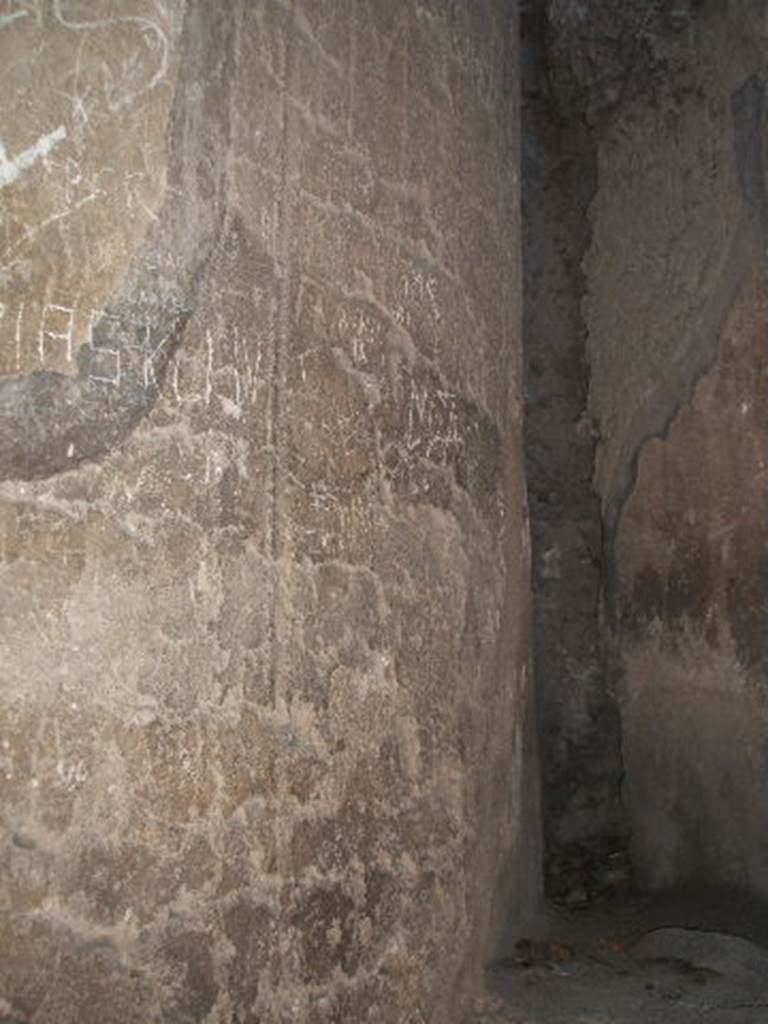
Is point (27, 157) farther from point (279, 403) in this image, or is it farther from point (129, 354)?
point (279, 403)

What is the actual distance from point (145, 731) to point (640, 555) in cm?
214

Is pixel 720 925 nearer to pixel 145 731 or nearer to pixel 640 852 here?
pixel 640 852

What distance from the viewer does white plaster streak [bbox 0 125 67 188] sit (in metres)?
1.52

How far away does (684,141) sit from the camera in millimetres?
3480

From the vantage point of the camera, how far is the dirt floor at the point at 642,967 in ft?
8.36

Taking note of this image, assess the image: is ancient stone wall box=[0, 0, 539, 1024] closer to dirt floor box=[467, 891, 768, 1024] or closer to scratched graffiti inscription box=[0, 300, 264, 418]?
scratched graffiti inscription box=[0, 300, 264, 418]

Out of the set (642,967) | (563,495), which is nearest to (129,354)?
(642,967)

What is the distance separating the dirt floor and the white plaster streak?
2.04m

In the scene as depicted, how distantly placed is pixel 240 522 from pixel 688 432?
74.1 inches

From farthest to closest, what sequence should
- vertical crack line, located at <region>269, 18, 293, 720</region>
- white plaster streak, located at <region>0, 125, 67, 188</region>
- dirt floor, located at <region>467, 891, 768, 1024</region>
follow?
dirt floor, located at <region>467, 891, 768, 1024</region>
vertical crack line, located at <region>269, 18, 293, 720</region>
white plaster streak, located at <region>0, 125, 67, 188</region>

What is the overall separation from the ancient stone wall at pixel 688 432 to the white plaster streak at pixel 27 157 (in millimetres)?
2187

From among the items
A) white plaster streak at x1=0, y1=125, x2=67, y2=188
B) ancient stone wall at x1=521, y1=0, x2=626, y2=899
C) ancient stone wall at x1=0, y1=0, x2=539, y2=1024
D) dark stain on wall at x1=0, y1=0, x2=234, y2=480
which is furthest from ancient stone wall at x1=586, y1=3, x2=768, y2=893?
white plaster streak at x1=0, y1=125, x2=67, y2=188

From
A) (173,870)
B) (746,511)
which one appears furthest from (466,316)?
(173,870)

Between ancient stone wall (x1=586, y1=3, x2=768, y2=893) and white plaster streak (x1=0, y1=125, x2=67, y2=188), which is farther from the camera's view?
ancient stone wall (x1=586, y1=3, x2=768, y2=893)
